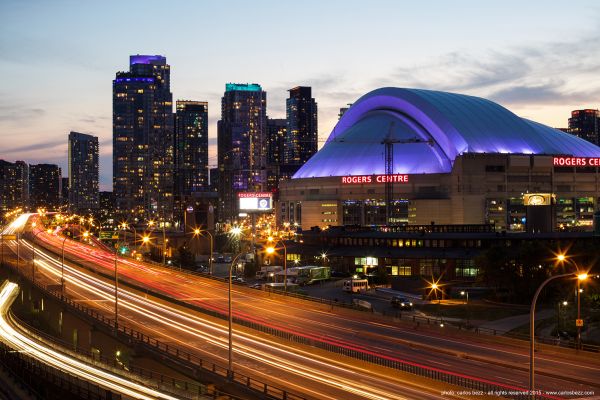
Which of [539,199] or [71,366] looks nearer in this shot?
[71,366]

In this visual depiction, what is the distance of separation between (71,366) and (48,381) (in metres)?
4.94

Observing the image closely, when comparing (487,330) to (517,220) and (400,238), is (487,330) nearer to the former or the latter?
(400,238)

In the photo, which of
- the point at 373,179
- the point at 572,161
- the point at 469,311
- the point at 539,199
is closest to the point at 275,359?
the point at 469,311

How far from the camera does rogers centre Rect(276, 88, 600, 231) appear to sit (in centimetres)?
17275

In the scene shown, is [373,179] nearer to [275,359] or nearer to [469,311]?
[469,311]

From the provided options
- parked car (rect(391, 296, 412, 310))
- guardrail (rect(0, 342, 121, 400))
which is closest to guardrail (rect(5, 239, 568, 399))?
guardrail (rect(0, 342, 121, 400))

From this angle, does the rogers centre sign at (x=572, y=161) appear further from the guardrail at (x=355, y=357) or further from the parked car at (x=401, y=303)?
the guardrail at (x=355, y=357)

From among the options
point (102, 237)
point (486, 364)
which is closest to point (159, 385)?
point (486, 364)

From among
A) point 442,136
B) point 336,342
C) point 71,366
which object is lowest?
point 71,366

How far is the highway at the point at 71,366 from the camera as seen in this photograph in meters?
41.4

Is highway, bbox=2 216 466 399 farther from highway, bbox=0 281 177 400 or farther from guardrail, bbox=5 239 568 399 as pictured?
highway, bbox=0 281 177 400

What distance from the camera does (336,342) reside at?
54812 millimetres

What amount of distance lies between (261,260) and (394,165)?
5640 cm

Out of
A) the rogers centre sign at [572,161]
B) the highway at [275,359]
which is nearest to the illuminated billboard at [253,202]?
the rogers centre sign at [572,161]
